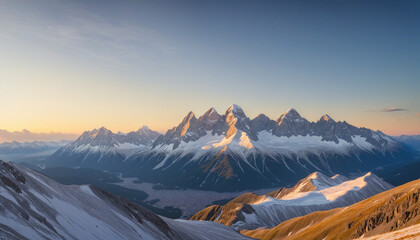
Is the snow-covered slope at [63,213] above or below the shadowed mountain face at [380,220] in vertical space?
above

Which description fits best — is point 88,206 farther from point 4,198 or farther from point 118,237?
point 4,198

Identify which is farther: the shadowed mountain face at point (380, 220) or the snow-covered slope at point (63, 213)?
the shadowed mountain face at point (380, 220)

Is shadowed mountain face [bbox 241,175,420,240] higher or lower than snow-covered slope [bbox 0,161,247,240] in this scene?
lower

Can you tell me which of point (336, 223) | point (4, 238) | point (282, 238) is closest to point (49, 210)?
point (4, 238)

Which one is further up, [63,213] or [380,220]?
[63,213]

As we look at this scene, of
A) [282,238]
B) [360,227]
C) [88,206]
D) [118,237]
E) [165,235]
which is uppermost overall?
[88,206]

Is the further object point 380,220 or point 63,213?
point 380,220

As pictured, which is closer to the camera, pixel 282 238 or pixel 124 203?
pixel 124 203

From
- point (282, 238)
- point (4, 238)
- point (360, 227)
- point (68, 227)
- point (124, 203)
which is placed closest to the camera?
point (4, 238)
